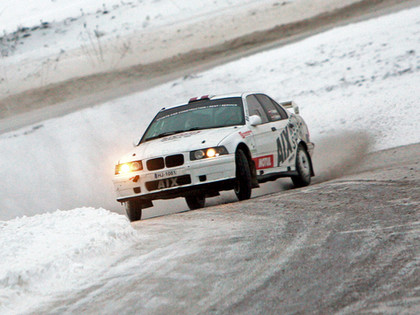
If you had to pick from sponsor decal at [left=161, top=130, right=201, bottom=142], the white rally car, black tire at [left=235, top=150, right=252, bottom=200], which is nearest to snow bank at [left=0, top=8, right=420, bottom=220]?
the white rally car

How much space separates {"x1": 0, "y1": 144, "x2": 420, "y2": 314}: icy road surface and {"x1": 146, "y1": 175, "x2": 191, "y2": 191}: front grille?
3.61ft

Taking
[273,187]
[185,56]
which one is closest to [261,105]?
[273,187]

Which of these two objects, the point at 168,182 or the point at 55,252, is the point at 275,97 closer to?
the point at 168,182

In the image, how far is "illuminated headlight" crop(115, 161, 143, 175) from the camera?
29.3 ft

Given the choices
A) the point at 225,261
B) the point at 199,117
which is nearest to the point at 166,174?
the point at 199,117

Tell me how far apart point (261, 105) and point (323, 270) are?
6150mm

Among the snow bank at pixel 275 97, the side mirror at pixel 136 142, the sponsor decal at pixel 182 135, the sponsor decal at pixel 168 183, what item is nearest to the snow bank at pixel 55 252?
the sponsor decal at pixel 168 183

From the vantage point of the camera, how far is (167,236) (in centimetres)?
638

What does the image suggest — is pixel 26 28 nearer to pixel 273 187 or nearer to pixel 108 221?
pixel 273 187

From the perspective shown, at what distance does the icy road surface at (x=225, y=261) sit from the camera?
13.2ft

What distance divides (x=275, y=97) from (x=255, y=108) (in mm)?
11197

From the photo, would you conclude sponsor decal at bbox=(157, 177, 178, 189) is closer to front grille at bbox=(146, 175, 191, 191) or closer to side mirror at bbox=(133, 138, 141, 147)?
front grille at bbox=(146, 175, 191, 191)

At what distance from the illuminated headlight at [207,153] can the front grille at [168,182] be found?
0.24m

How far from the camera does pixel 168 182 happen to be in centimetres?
873
